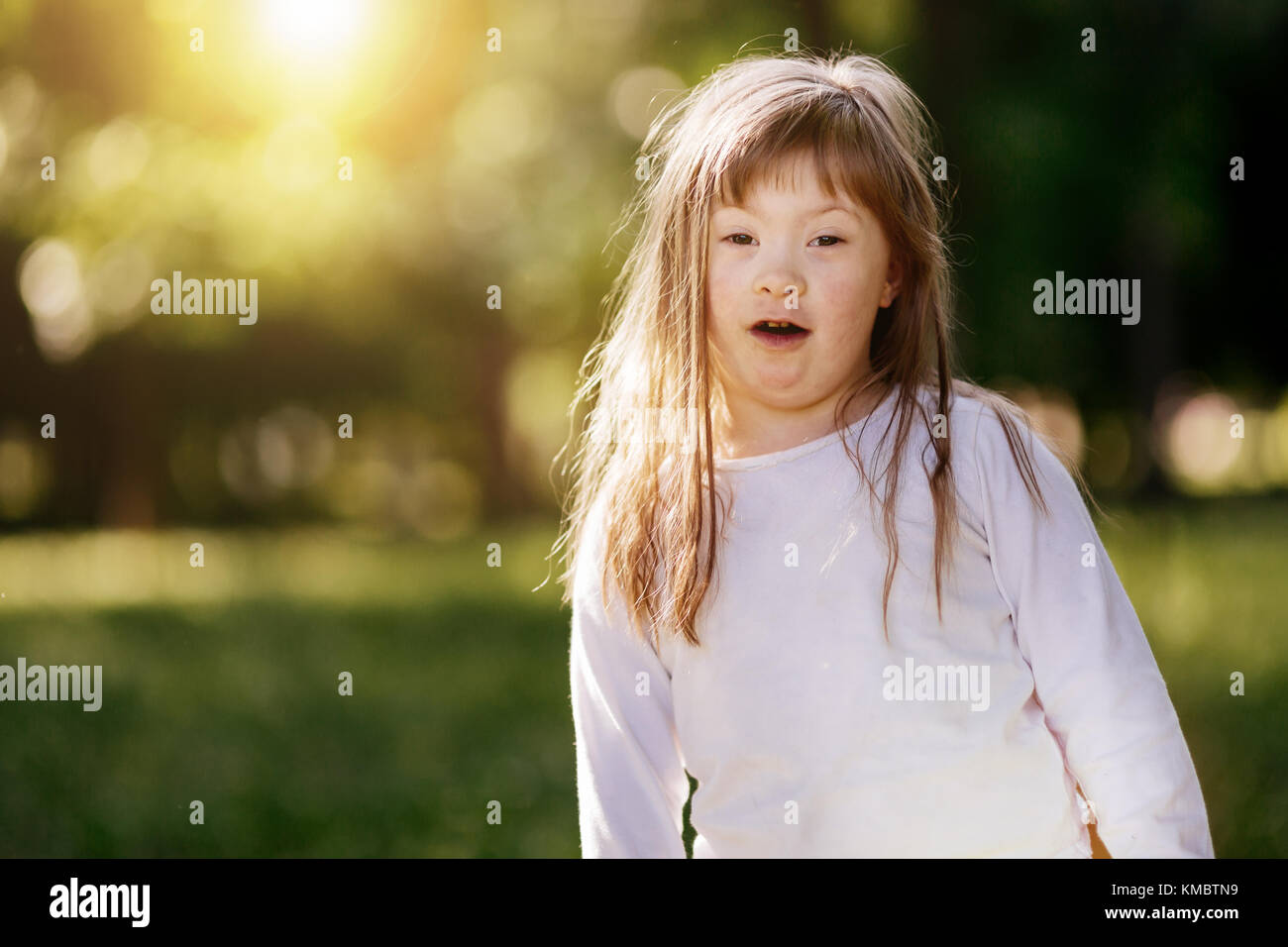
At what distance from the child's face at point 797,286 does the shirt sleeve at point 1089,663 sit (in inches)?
11.2

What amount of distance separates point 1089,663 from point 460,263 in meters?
14.8

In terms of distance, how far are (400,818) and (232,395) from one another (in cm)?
2006

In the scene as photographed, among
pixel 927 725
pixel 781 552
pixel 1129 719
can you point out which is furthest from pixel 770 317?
pixel 1129 719

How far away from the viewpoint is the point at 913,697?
2.02 metres

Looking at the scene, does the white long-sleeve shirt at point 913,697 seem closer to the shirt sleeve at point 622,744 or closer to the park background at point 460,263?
the shirt sleeve at point 622,744

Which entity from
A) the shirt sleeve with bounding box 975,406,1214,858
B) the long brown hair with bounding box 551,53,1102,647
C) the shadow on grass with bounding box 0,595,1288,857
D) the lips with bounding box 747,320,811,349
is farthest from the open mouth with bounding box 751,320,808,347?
the shadow on grass with bounding box 0,595,1288,857

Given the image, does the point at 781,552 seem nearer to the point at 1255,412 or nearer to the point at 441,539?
the point at 441,539

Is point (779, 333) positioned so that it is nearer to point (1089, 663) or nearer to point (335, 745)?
point (1089, 663)

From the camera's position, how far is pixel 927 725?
2006mm

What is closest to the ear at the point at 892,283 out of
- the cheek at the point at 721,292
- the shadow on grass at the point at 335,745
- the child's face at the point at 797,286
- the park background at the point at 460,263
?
the child's face at the point at 797,286

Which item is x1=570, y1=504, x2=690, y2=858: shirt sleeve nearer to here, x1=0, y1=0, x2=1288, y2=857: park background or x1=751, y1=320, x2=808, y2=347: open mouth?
x1=751, y1=320, x2=808, y2=347: open mouth

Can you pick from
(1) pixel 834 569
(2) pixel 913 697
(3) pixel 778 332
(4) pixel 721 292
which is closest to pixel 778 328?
(3) pixel 778 332

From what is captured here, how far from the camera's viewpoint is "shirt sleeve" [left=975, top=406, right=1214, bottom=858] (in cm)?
194

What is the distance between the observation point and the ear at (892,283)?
2281 millimetres
